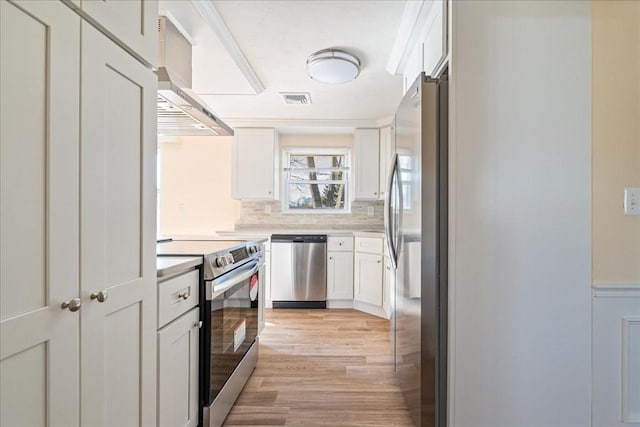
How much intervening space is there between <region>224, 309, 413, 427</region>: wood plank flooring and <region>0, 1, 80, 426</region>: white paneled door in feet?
4.29

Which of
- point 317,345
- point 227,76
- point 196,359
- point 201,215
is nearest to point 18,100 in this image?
point 196,359

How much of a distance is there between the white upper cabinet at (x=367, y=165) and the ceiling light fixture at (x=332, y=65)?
5.52ft

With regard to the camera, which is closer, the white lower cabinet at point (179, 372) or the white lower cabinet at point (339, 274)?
the white lower cabinet at point (179, 372)

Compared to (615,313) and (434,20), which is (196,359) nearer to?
(615,313)

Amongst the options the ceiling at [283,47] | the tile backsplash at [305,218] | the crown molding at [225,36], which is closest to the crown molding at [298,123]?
the ceiling at [283,47]

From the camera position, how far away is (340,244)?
419 centimetres

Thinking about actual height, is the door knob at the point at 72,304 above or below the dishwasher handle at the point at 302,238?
above

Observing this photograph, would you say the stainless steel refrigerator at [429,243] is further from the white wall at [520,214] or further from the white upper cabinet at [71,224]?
the white upper cabinet at [71,224]

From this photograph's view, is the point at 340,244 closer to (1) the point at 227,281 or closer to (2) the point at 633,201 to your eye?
(1) the point at 227,281

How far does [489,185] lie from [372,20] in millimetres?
1333

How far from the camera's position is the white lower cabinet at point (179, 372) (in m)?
1.30

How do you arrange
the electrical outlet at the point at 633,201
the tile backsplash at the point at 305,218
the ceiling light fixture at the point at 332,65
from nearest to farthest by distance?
1. the electrical outlet at the point at 633,201
2. the ceiling light fixture at the point at 332,65
3. the tile backsplash at the point at 305,218

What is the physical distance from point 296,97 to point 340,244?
1743mm

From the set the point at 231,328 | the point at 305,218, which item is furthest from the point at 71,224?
the point at 305,218
